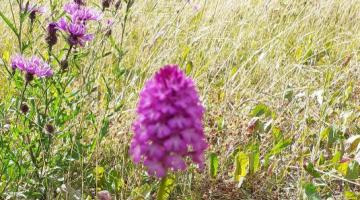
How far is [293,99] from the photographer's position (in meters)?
2.43

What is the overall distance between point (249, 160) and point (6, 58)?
132 centimetres

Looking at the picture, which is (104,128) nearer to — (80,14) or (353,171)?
(80,14)

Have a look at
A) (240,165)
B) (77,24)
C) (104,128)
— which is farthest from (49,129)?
(240,165)

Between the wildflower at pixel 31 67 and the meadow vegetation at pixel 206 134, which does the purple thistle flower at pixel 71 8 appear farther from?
the wildflower at pixel 31 67

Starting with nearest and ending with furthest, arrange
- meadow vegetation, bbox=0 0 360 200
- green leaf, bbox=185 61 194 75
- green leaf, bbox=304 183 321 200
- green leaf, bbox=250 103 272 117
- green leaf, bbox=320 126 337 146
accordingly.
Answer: green leaf, bbox=304 183 321 200, meadow vegetation, bbox=0 0 360 200, green leaf, bbox=320 126 337 146, green leaf, bbox=250 103 272 117, green leaf, bbox=185 61 194 75

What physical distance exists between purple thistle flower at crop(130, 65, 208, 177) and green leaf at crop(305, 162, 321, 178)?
1.05 m

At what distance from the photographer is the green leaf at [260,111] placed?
2.34 meters

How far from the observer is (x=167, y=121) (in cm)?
98

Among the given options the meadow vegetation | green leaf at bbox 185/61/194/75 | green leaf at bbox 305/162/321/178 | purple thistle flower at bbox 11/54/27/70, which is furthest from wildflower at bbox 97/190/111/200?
green leaf at bbox 185/61/194/75

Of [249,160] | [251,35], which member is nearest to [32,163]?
[249,160]

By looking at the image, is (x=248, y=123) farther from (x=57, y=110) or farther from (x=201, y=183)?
(x=57, y=110)

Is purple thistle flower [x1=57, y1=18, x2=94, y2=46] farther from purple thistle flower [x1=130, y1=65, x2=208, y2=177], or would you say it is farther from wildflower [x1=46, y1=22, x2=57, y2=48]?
purple thistle flower [x1=130, y1=65, x2=208, y2=177]

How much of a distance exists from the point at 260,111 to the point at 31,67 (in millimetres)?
993

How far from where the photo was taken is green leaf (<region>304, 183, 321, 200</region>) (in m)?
1.79
